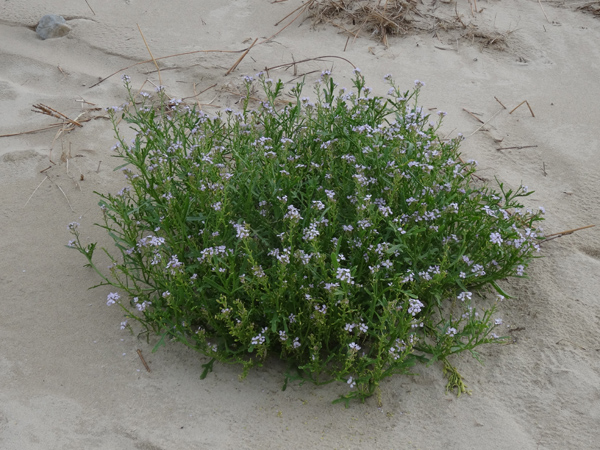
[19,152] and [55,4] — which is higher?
[55,4]

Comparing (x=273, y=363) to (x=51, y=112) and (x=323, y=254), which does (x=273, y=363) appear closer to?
(x=323, y=254)

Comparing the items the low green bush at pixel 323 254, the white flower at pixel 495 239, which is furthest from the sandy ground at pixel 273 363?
the white flower at pixel 495 239

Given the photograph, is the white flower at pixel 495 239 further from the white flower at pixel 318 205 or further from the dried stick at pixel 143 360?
the dried stick at pixel 143 360

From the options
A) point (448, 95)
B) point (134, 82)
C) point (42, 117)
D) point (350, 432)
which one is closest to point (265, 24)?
point (134, 82)

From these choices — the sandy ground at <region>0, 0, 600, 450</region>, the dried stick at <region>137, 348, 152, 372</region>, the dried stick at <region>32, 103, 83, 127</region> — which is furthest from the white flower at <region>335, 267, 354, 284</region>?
the dried stick at <region>32, 103, 83, 127</region>

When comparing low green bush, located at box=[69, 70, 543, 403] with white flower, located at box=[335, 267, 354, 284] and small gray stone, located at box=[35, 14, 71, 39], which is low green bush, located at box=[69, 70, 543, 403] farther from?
small gray stone, located at box=[35, 14, 71, 39]

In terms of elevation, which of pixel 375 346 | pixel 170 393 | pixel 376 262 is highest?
pixel 376 262

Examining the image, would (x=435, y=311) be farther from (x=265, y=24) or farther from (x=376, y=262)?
(x=265, y=24)

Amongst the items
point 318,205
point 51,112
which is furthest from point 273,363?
point 51,112
